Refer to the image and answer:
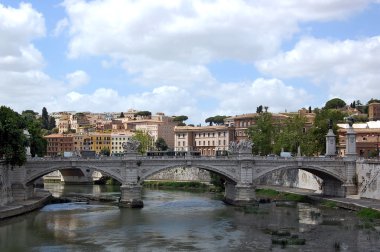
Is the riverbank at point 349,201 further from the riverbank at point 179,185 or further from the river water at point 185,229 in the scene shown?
the riverbank at point 179,185

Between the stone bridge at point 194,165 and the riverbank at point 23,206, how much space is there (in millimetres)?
1224

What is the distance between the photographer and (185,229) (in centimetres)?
4059

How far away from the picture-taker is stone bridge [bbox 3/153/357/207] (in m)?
51.3

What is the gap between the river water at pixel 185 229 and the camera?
34.1m

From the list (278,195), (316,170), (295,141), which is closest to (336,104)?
(295,141)

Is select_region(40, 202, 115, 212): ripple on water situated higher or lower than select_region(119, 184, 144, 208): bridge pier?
lower

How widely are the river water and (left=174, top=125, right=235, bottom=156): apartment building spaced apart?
6014 cm

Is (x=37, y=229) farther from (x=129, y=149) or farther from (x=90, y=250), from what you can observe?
(x=129, y=149)

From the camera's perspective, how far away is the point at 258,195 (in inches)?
2461

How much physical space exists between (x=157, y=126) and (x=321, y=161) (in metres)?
88.3

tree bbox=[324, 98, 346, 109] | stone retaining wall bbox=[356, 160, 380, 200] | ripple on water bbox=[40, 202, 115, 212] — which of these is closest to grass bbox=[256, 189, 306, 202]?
stone retaining wall bbox=[356, 160, 380, 200]

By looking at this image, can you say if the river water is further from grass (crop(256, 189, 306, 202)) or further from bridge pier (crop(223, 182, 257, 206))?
grass (crop(256, 189, 306, 202))

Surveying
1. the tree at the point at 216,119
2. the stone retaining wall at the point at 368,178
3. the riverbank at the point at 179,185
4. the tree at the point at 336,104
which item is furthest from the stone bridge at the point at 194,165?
the tree at the point at 216,119

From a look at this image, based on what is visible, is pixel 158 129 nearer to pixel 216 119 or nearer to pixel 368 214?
pixel 216 119
